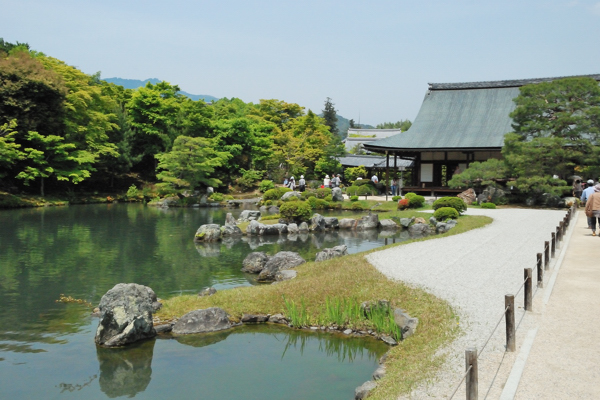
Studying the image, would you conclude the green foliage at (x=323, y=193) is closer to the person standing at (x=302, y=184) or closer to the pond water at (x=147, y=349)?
the person standing at (x=302, y=184)

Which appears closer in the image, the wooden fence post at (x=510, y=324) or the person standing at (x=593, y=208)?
the wooden fence post at (x=510, y=324)

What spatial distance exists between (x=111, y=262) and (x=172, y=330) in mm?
6640

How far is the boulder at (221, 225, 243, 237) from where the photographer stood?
1931 centimetres

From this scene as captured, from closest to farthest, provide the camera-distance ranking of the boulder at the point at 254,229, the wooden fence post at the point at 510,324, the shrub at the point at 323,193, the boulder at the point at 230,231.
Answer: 1. the wooden fence post at the point at 510,324
2. the boulder at the point at 230,231
3. the boulder at the point at 254,229
4. the shrub at the point at 323,193

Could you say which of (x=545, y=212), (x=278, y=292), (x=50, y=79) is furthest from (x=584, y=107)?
(x=50, y=79)

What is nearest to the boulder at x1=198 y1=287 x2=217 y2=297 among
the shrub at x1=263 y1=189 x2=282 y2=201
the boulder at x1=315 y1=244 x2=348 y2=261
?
the boulder at x1=315 y1=244 x2=348 y2=261

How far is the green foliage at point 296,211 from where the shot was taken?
21.3m

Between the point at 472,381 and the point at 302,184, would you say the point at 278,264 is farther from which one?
the point at 302,184

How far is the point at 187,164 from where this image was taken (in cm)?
3353

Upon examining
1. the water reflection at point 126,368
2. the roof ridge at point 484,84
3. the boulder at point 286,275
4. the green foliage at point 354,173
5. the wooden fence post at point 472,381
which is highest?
the roof ridge at point 484,84

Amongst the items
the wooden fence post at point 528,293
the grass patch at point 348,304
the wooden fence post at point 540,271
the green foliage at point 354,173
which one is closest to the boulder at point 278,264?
the grass patch at point 348,304

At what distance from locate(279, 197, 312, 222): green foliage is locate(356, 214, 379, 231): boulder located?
7.41ft

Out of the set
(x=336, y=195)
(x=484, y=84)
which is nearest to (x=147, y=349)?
(x=336, y=195)

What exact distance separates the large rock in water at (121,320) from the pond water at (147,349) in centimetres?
18
